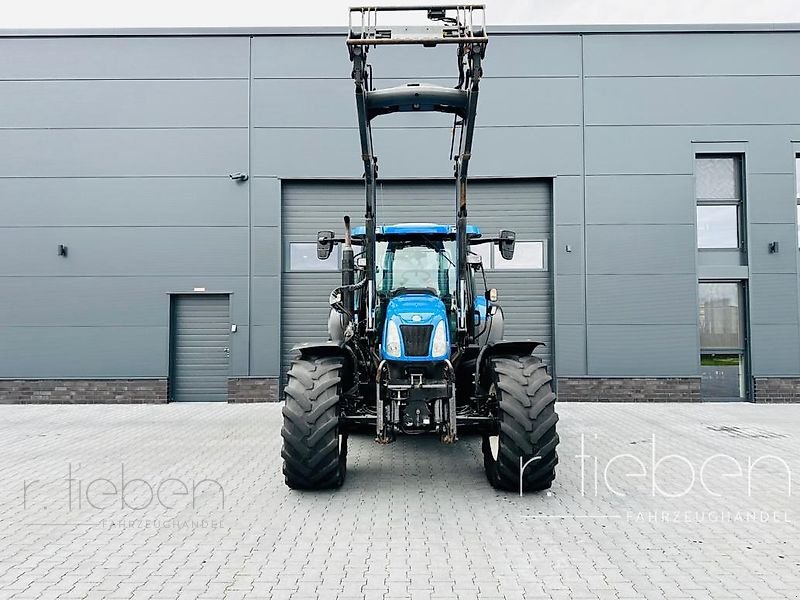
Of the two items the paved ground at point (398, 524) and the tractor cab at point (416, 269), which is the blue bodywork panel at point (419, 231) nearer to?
the tractor cab at point (416, 269)

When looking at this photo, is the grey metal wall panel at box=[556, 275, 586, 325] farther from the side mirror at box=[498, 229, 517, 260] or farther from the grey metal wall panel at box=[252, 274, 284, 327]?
the grey metal wall panel at box=[252, 274, 284, 327]

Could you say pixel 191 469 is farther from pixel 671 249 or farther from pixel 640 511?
pixel 671 249

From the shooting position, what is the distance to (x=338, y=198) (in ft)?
39.7

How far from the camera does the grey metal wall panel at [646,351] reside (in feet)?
38.0

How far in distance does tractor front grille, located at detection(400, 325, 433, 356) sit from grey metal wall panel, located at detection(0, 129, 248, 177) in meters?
7.95

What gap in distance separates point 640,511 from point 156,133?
11600mm

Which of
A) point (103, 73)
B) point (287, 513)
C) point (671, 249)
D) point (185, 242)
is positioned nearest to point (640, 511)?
point (287, 513)

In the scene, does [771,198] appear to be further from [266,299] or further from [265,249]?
[266,299]

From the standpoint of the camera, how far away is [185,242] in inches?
464

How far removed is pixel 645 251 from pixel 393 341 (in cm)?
831

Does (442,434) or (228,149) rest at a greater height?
(228,149)

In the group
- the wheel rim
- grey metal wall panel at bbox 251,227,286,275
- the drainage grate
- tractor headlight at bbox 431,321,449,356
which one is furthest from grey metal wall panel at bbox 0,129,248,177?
the drainage grate

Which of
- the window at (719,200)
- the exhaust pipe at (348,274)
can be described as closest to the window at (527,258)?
the window at (719,200)

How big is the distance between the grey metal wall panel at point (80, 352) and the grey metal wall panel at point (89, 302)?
0.56ft
